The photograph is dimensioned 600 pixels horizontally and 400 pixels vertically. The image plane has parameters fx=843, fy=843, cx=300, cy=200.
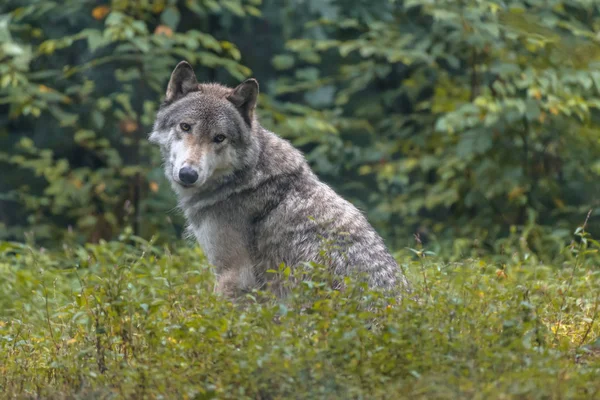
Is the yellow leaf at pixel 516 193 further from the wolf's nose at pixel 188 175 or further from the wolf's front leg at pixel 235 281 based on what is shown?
the wolf's nose at pixel 188 175

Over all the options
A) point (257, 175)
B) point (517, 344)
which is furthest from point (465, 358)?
point (257, 175)

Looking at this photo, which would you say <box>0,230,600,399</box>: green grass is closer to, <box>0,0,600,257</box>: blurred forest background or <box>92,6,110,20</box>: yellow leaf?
<box>0,0,600,257</box>: blurred forest background

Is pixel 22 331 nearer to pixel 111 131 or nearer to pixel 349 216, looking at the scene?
pixel 349 216

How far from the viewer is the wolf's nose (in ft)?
17.6

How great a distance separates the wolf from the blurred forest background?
2504mm

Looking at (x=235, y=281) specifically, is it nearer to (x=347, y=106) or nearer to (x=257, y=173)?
(x=257, y=173)

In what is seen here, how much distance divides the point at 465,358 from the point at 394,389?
1.32 feet

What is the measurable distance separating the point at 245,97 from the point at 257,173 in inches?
21.6

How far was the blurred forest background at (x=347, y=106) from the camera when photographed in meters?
8.29

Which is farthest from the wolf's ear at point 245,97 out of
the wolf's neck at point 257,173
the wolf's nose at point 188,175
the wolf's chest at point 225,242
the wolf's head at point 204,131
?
the wolf's chest at point 225,242

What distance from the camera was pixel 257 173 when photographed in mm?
5703

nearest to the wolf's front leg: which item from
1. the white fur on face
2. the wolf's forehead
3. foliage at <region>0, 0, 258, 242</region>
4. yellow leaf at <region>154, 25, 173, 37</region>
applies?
the white fur on face

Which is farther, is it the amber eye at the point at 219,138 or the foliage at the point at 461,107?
the foliage at the point at 461,107

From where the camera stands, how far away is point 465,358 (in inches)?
150
